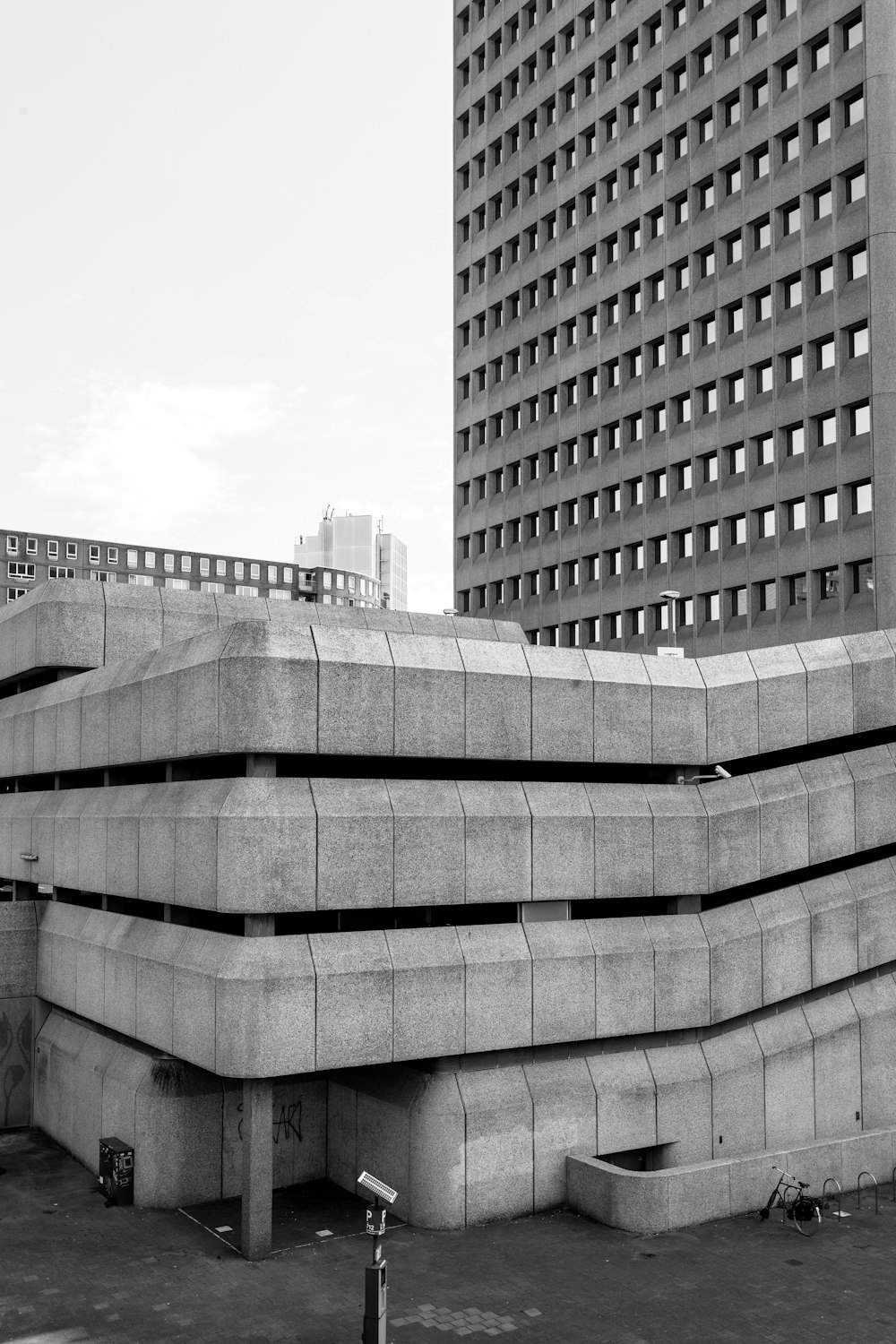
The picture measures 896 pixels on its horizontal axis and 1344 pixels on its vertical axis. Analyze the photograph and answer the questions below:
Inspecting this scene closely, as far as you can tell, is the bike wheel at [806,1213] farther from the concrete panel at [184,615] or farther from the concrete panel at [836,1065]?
the concrete panel at [184,615]

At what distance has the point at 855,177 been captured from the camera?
44.8 metres

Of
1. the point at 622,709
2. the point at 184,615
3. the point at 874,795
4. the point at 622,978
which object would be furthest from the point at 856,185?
the point at 622,978

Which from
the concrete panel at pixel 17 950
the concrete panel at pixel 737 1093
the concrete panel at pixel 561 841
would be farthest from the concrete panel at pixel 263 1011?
the concrete panel at pixel 17 950

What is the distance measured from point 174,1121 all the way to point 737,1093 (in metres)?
11.8

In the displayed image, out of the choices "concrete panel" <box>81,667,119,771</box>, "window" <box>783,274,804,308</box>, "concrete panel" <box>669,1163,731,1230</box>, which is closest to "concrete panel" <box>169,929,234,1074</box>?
"concrete panel" <box>81,667,119,771</box>

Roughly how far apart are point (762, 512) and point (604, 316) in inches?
583

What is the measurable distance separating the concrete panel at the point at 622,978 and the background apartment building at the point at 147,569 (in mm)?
119872

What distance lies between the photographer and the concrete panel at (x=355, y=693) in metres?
23.6

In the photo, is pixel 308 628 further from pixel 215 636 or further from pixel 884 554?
pixel 884 554

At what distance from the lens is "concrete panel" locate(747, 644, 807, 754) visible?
28.0m

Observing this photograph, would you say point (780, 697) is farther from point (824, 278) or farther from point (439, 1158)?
point (824, 278)

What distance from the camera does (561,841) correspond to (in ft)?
84.5

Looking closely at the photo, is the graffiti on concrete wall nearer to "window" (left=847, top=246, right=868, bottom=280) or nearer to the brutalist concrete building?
the brutalist concrete building

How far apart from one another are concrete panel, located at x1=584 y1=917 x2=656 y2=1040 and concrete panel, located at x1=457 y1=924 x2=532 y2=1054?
1.68 meters
